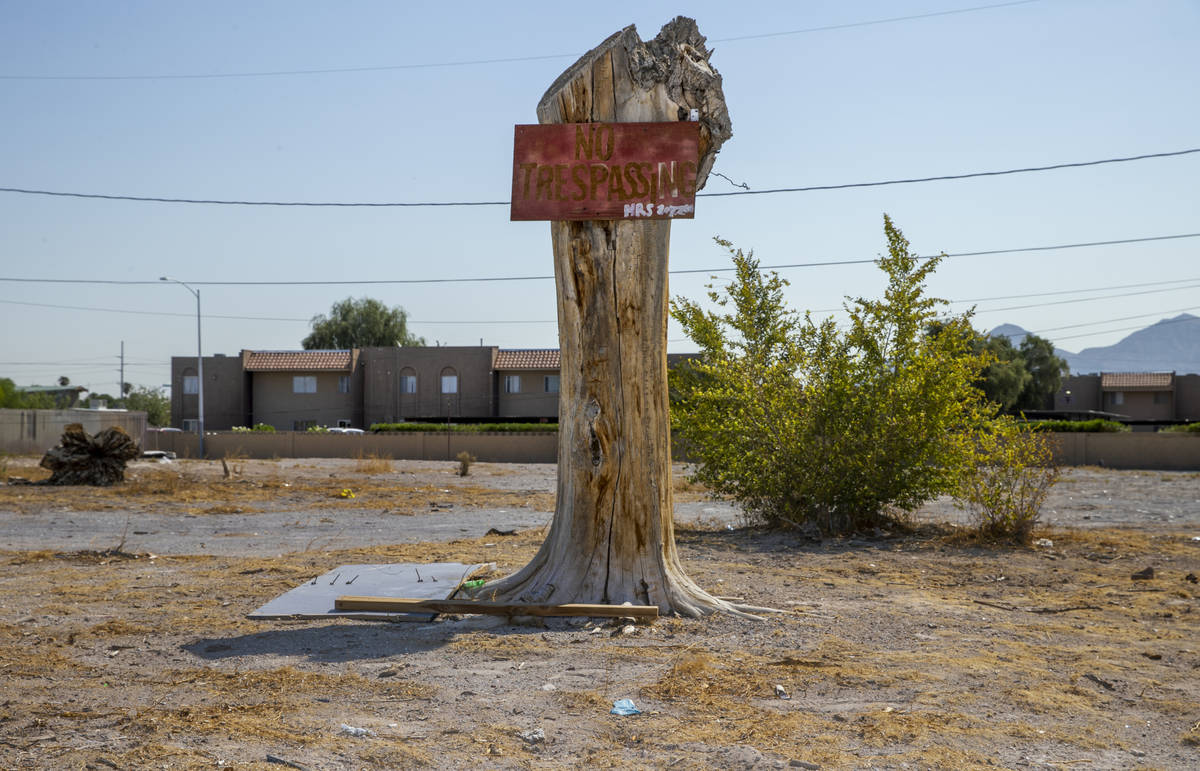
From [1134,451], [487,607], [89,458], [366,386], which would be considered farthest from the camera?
[366,386]

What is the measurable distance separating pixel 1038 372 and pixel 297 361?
44.6m

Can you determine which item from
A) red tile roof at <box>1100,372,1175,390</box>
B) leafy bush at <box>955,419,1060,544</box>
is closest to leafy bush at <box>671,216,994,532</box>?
leafy bush at <box>955,419,1060,544</box>

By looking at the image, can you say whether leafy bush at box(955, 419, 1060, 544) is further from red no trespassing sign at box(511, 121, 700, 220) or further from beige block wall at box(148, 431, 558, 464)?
beige block wall at box(148, 431, 558, 464)

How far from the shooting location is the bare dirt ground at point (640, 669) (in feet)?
13.7

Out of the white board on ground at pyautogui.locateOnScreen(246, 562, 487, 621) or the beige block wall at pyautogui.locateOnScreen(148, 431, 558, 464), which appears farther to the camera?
the beige block wall at pyautogui.locateOnScreen(148, 431, 558, 464)

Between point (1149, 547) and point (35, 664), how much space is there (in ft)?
38.3

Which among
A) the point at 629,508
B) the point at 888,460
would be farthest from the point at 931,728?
the point at 888,460

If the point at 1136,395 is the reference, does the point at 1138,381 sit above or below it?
above

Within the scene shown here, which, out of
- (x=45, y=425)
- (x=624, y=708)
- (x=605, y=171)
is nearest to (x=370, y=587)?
(x=624, y=708)

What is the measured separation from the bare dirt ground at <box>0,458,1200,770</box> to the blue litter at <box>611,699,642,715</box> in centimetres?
8

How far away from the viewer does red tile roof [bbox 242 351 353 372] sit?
5669 centimetres

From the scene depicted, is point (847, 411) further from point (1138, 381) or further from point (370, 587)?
point (1138, 381)

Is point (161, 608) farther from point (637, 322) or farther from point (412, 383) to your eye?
point (412, 383)

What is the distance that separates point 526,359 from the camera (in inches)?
2206
